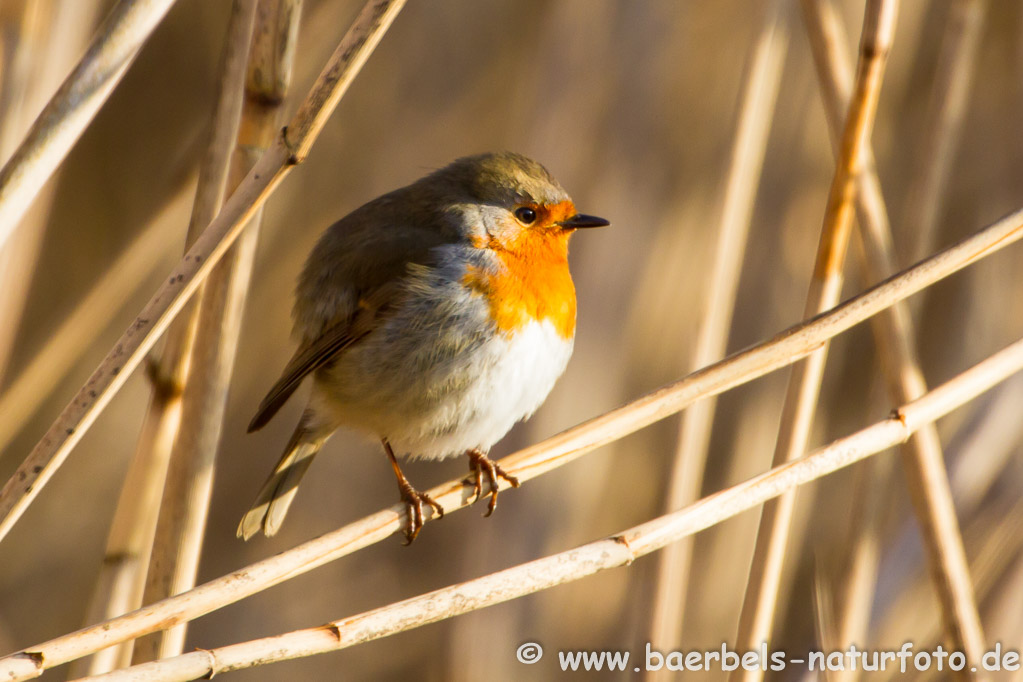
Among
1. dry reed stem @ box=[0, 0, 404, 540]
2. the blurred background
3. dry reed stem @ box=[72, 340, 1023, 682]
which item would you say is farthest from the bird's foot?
the blurred background

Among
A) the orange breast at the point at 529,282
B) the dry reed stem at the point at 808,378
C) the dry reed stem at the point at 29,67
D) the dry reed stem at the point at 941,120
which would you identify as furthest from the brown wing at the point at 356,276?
the dry reed stem at the point at 941,120

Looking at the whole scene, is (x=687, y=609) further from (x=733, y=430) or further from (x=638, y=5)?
(x=638, y=5)

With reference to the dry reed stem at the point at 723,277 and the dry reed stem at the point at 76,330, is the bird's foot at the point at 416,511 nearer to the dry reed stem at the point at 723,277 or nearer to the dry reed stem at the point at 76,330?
the dry reed stem at the point at 723,277

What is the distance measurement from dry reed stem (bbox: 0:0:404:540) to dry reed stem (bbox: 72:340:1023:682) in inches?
11.5

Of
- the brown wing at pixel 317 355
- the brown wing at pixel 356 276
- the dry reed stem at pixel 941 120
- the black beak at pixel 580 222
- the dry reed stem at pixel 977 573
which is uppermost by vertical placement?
the dry reed stem at pixel 941 120

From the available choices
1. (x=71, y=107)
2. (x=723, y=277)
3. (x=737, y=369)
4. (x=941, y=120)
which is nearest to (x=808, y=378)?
(x=737, y=369)

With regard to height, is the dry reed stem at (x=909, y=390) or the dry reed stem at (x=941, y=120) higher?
the dry reed stem at (x=941, y=120)

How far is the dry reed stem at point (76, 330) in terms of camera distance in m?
1.94

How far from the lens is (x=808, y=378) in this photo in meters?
1.53

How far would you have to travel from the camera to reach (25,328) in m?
2.59

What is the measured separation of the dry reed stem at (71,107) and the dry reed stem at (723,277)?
3.85ft

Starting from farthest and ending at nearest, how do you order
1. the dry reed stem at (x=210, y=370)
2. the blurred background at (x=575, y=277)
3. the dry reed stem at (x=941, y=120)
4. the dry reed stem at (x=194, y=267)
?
1. the blurred background at (x=575, y=277)
2. the dry reed stem at (x=941, y=120)
3. the dry reed stem at (x=210, y=370)
4. the dry reed stem at (x=194, y=267)

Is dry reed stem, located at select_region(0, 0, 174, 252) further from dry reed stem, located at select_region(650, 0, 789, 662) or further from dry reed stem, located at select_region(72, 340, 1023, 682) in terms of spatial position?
dry reed stem, located at select_region(650, 0, 789, 662)

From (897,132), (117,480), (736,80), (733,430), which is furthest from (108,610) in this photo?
(897,132)
